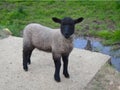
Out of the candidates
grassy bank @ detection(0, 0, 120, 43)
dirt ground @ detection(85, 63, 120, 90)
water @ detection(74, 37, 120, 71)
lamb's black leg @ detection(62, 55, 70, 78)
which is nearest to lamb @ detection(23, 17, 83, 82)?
lamb's black leg @ detection(62, 55, 70, 78)

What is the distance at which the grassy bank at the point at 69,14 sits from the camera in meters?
11.0

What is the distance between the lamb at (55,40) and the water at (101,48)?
1990 millimetres

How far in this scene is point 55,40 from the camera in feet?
23.4

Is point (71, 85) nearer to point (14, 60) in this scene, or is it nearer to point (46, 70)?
point (46, 70)

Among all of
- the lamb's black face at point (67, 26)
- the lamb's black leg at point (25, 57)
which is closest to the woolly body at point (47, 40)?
the lamb's black leg at point (25, 57)

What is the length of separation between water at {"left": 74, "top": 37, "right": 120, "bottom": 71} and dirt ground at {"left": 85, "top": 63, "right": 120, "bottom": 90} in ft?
2.78

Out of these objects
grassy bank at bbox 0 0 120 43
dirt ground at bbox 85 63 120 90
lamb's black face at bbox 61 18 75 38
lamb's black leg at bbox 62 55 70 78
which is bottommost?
grassy bank at bbox 0 0 120 43

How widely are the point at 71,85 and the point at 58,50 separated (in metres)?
0.79

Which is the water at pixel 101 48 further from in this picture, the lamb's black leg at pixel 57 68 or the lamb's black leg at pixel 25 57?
the lamb's black leg at pixel 25 57

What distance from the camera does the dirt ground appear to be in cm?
730

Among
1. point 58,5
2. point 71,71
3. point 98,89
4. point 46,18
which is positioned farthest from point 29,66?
point 58,5

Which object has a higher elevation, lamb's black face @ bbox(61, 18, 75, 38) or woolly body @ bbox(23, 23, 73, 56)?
lamb's black face @ bbox(61, 18, 75, 38)

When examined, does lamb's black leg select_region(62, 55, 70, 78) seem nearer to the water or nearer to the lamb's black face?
the lamb's black face

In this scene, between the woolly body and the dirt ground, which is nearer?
the woolly body
